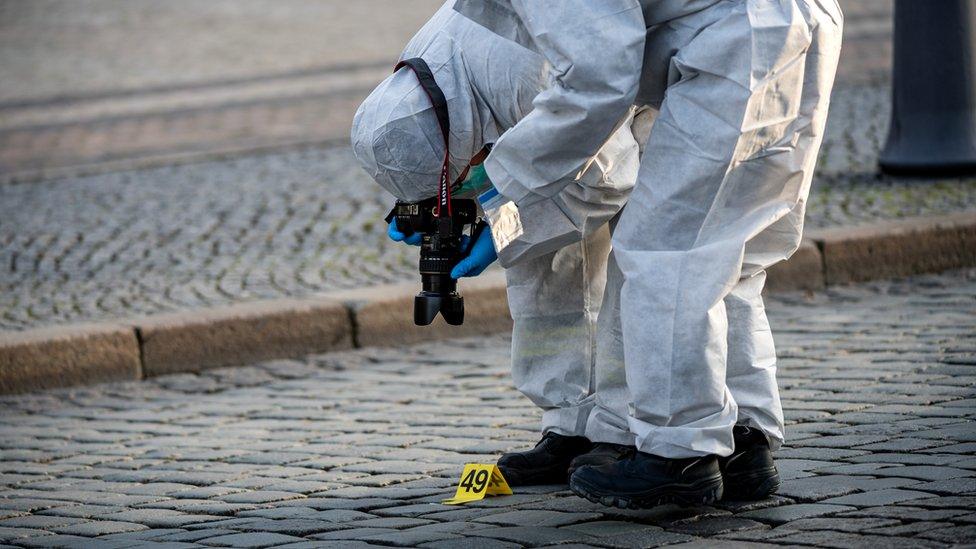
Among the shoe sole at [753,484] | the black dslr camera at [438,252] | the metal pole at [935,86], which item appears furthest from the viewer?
the metal pole at [935,86]

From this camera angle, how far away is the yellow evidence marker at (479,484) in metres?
3.45

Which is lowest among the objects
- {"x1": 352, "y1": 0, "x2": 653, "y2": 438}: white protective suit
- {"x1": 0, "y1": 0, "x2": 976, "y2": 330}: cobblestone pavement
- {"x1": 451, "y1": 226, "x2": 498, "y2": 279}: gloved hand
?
{"x1": 0, "y1": 0, "x2": 976, "y2": 330}: cobblestone pavement

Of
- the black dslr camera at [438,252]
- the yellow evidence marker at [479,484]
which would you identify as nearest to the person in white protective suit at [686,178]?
the black dslr camera at [438,252]

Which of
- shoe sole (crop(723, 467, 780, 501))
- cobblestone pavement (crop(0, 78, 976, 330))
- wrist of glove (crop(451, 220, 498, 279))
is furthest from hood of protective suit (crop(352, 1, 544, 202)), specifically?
cobblestone pavement (crop(0, 78, 976, 330))

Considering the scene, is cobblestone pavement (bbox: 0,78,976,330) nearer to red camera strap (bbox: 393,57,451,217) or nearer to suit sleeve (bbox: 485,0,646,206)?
red camera strap (bbox: 393,57,451,217)

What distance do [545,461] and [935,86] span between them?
4.36 meters

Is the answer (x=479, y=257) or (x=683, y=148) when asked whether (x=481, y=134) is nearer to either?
(x=479, y=257)

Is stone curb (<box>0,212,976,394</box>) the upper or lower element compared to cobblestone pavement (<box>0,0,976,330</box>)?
lower

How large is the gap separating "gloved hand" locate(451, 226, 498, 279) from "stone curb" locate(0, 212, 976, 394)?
238 centimetres

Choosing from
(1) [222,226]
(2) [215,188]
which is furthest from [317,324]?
(2) [215,188]

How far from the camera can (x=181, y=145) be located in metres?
9.85

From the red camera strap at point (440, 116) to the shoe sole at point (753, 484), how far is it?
33.1 inches

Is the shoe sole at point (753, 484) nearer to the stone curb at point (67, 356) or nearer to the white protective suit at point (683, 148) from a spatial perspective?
the white protective suit at point (683, 148)

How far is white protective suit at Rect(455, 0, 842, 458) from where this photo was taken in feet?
9.59
